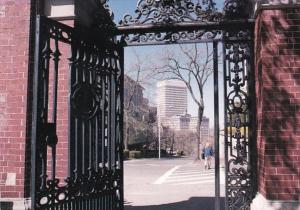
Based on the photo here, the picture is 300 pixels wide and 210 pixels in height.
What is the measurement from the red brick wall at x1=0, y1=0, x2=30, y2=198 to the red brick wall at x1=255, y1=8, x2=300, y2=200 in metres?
3.16

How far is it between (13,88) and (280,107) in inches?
139

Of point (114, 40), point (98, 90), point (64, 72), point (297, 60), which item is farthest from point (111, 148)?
point (297, 60)

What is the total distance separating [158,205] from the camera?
30.4 feet

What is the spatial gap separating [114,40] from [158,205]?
4.52m

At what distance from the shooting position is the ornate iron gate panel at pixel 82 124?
438 cm

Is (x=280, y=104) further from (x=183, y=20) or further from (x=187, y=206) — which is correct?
(x=187, y=206)

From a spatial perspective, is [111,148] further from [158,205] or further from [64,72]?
[158,205]

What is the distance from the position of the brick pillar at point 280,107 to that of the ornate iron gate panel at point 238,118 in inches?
36.7

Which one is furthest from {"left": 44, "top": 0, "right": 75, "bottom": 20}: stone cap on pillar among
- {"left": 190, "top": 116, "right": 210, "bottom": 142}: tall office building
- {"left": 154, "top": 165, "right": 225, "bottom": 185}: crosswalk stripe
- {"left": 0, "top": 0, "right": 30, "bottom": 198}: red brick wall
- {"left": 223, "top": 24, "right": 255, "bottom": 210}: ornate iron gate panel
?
{"left": 190, "top": 116, "right": 210, "bottom": 142}: tall office building

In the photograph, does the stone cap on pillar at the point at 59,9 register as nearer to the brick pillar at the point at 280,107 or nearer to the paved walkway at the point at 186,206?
the brick pillar at the point at 280,107

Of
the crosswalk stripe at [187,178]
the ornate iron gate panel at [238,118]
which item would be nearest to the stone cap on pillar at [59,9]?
the ornate iron gate panel at [238,118]

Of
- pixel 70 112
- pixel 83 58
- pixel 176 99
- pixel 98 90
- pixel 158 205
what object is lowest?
pixel 158 205

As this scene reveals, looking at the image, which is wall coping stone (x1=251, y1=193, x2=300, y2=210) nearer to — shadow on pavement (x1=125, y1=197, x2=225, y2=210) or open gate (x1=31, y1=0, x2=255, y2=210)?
open gate (x1=31, y1=0, x2=255, y2=210)

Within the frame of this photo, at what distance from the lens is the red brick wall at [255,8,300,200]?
4.96 metres
